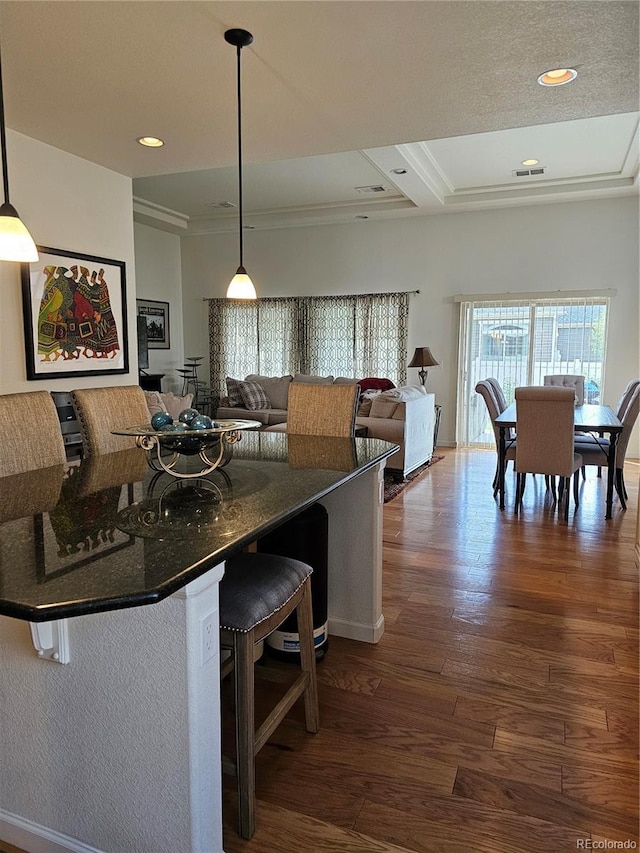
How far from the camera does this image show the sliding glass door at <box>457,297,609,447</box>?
7145mm

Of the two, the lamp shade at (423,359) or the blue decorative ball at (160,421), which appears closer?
the blue decorative ball at (160,421)

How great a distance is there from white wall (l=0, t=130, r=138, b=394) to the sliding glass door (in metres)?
4.77

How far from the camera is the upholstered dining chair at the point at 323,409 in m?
3.03

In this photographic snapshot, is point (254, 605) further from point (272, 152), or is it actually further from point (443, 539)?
point (272, 152)

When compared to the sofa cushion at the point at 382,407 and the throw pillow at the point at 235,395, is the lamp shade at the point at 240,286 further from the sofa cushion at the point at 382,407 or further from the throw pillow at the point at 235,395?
the throw pillow at the point at 235,395

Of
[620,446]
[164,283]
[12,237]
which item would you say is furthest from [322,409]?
[164,283]

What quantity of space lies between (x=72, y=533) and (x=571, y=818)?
163 centimetres

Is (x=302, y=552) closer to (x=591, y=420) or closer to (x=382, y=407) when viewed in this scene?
(x=591, y=420)

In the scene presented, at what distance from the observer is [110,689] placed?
4.42 feet

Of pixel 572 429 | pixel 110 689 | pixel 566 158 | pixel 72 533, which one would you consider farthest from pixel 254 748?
pixel 566 158

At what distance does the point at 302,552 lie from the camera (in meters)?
2.39

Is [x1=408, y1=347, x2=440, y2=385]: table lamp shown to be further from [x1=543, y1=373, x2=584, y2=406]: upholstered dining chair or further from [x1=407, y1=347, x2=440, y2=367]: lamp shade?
[x1=543, y1=373, x2=584, y2=406]: upholstered dining chair

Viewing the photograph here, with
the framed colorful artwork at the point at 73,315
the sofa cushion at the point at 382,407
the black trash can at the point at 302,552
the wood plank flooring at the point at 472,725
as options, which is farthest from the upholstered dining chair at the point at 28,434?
the sofa cushion at the point at 382,407

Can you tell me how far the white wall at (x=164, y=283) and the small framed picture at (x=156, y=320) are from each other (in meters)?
0.08
